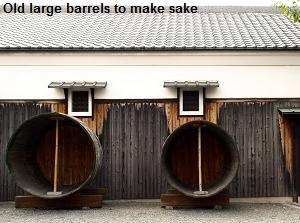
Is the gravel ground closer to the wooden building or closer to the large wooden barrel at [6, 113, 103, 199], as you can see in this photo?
the wooden building

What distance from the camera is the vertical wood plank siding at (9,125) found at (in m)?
13.1

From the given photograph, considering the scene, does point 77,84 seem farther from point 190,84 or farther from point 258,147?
point 258,147

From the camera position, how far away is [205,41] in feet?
46.9

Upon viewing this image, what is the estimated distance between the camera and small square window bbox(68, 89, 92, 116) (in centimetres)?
1327

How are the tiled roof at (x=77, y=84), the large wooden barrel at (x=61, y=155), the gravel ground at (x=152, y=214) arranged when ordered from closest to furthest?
1. the gravel ground at (x=152, y=214)
2. the large wooden barrel at (x=61, y=155)
3. the tiled roof at (x=77, y=84)

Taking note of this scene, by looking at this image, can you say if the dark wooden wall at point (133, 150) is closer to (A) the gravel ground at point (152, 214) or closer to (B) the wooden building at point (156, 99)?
(B) the wooden building at point (156, 99)

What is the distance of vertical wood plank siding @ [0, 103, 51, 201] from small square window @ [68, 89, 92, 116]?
0.67m

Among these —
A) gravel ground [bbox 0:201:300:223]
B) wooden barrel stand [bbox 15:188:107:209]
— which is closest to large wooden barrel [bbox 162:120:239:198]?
gravel ground [bbox 0:201:300:223]

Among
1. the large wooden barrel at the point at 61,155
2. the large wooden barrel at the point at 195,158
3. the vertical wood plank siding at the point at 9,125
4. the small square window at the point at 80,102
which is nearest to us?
the large wooden barrel at the point at 61,155

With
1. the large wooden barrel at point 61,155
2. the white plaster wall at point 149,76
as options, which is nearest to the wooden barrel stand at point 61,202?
the large wooden barrel at point 61,155

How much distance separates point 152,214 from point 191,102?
3.71 meters

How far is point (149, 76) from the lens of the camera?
531 inches

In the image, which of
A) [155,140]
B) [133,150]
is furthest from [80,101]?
[155,140]

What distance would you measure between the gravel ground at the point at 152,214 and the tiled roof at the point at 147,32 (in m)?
4.56
